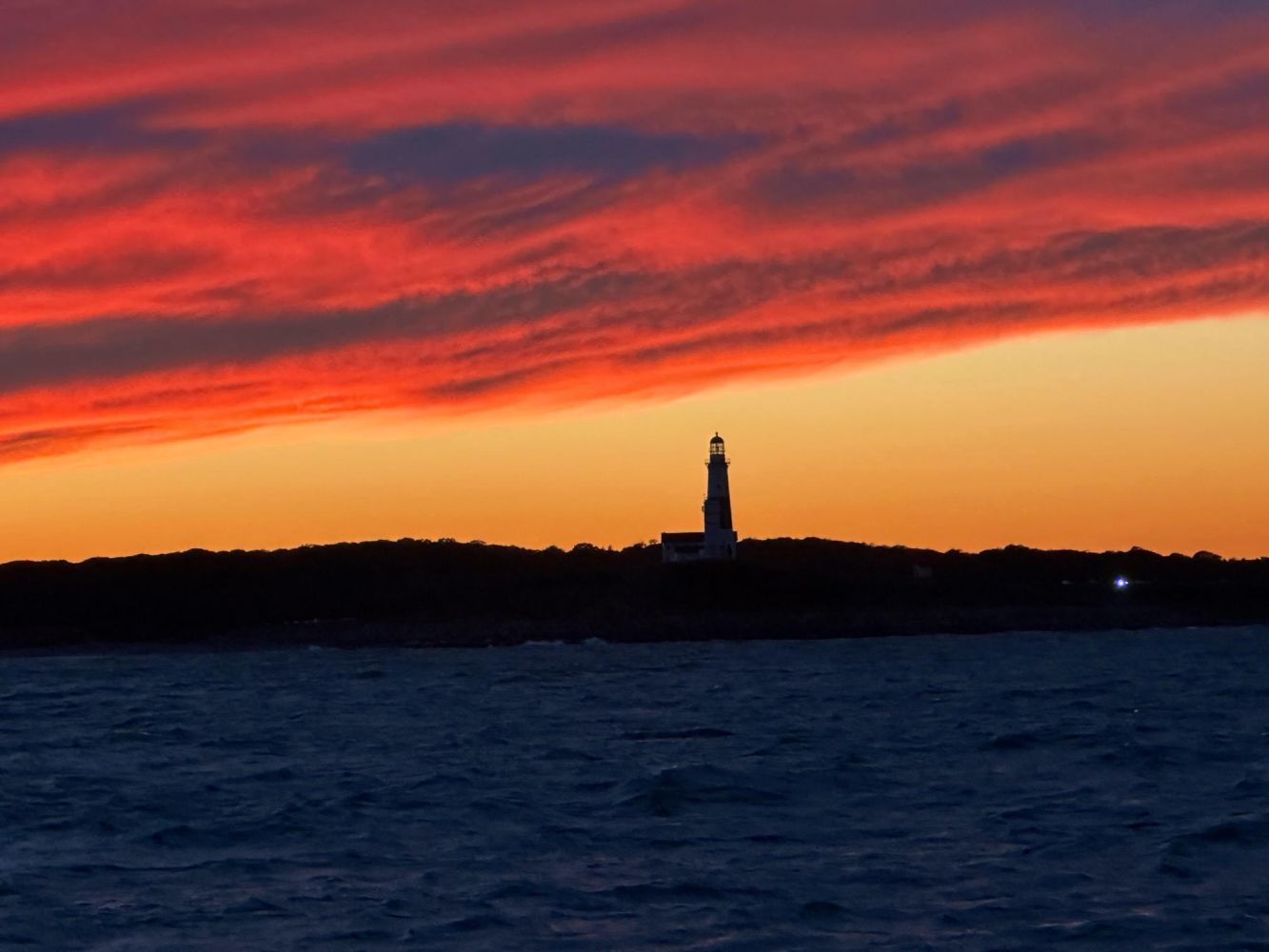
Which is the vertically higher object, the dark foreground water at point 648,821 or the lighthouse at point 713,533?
the lighthouse at point 713,533

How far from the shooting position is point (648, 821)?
92.4 feet

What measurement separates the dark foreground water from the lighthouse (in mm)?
57971

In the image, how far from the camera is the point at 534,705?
5288 cm

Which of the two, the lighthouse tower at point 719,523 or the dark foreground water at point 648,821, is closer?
the dark foreground water at point 648,821

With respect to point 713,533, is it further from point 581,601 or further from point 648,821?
point 648,821

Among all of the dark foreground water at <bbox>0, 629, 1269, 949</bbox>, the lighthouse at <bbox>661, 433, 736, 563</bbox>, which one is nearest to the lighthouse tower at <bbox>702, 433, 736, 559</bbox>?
the lighthouse at <bbox>661, 433, 736, 563</bbox>

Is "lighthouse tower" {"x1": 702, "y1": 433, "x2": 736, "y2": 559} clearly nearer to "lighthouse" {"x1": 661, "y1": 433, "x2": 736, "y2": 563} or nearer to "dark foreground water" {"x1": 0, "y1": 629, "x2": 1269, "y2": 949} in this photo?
"lighthouse" {"x1": 661, "y1": 433, "x2": 736, "y2": 563}

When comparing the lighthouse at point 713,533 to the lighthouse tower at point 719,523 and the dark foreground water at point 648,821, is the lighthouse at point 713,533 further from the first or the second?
the dark foreground water at point 648,821

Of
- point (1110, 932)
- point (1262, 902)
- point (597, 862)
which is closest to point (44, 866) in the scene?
point (597, 862)

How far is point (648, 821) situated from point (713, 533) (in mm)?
92691

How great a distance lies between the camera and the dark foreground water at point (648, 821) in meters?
20.5

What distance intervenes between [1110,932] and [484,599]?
101 metres

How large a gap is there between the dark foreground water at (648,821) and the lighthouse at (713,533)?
190 feet

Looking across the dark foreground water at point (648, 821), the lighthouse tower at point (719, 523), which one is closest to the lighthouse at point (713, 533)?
the lighthouse tower at point (719, 523)
